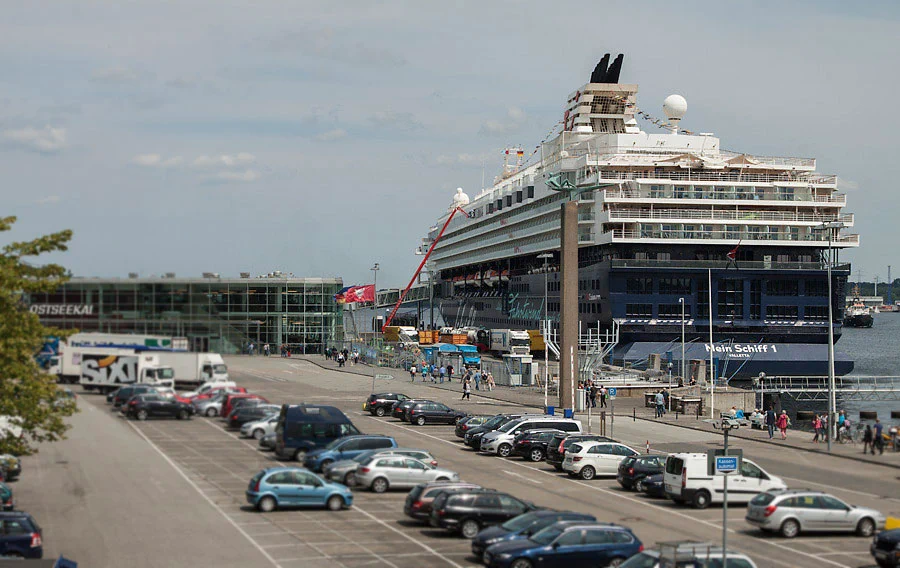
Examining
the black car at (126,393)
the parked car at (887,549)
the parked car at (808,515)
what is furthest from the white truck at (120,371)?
the parked car at (887,549)

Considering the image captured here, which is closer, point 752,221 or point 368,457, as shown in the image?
point 368,457

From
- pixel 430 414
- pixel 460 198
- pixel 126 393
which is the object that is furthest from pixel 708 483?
pixel 460 198

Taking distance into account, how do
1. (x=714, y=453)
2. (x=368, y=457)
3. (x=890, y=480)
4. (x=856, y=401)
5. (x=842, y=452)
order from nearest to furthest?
1. (x=714, y=453)
2. (x=368, y=457)
3. (x=890, y=480)
4. (x=842, y=452)
5. (x=856, y=401)

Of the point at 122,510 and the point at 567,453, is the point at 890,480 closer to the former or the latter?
the point at 567,453

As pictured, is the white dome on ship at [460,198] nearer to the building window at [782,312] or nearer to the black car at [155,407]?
the building window at [782,312]

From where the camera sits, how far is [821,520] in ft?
91.2

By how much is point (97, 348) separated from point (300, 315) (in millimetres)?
5644

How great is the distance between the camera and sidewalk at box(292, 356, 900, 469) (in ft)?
136

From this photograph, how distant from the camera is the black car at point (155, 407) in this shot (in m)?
24.1

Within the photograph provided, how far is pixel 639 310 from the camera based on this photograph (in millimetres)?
89125

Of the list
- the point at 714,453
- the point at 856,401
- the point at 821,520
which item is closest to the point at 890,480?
the point at 821,520

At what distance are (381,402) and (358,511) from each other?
18541mm

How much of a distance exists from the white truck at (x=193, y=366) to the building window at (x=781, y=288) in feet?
234

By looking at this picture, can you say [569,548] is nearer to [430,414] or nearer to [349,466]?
[349,466]
